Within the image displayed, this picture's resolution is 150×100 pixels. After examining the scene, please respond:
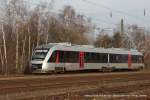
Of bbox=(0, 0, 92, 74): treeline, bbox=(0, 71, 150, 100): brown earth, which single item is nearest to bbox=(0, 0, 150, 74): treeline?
bbox=(0, 0, 92, 74): treeline

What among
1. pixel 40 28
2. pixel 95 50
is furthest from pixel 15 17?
pixel 95 50

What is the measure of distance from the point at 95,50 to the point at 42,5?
21047mm

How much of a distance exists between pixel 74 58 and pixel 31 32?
21.3 meters

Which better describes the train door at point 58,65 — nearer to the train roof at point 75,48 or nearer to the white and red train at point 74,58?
the white and red train at point 74,58

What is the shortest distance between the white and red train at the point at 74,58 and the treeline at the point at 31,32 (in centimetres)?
383

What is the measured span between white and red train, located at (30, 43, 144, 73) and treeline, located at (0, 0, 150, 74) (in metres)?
3.83

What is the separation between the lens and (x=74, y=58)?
43.1 meters

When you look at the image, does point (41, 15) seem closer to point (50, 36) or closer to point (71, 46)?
point (50, 36)

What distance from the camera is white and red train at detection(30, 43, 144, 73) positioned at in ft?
131

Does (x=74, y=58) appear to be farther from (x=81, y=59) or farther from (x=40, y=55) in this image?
(x=40, y=55)

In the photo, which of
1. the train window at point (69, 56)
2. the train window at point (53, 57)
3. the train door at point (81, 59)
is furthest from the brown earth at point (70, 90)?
the train door at point (81, 59)

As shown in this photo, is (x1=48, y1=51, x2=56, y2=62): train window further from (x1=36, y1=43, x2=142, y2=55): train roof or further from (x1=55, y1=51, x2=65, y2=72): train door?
(x1=36, y1=43, x2=142, y2=55): train roof

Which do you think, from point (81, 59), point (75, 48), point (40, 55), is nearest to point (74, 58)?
point (75, 48)

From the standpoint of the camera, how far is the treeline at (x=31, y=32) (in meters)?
50.9
